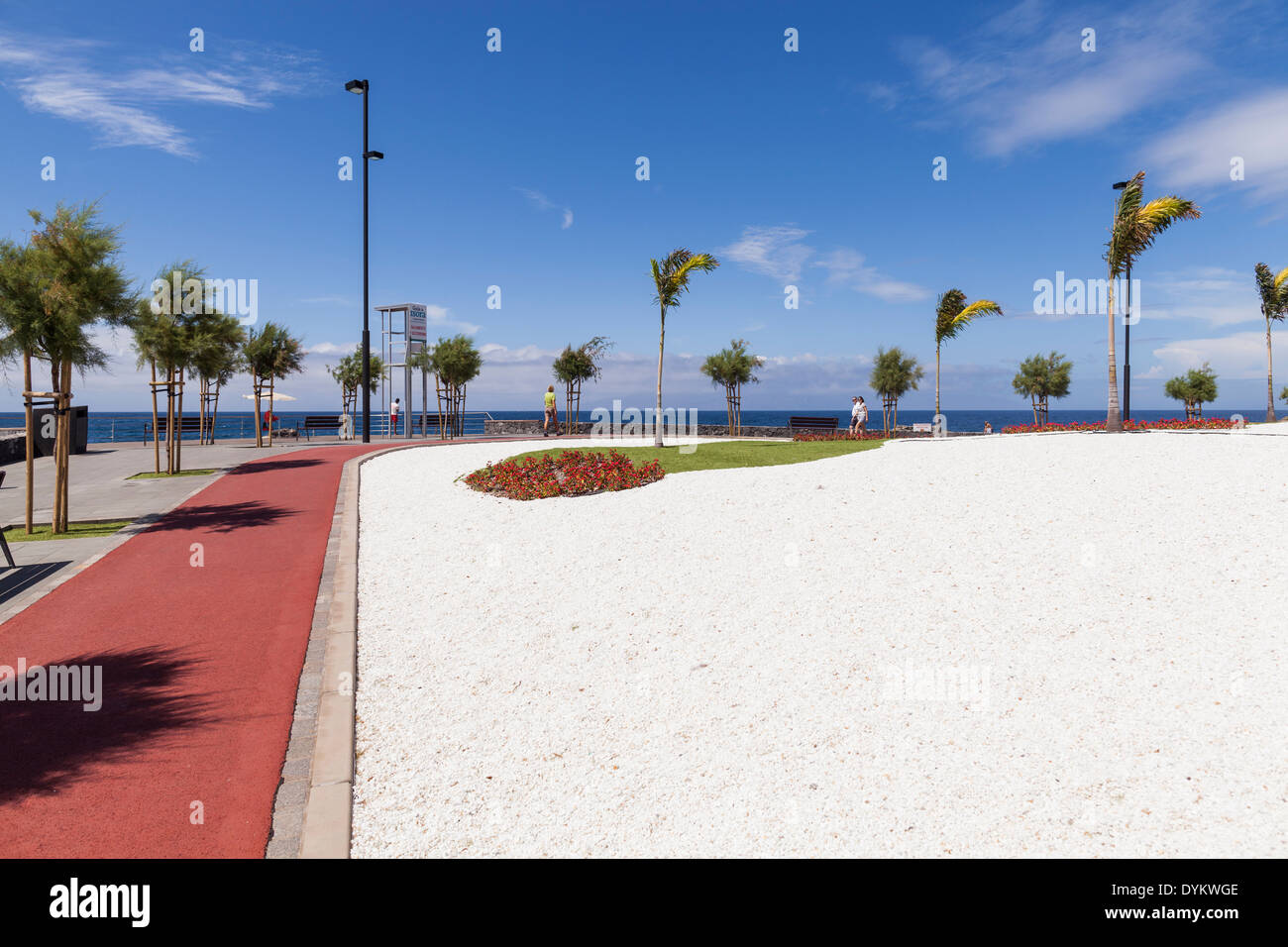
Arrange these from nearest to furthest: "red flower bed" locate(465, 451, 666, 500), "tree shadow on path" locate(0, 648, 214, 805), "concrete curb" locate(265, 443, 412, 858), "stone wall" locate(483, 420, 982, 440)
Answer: "concrete curb" locate(265, 443, 412, 858) < "tree shadow on path" locate(0, 648, 214, 805) < "red flower bed" locate(465, 451, 666, 500) < "stone wall" locate(483, 420, 982, 440)

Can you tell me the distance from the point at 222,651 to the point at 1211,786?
25.4ft

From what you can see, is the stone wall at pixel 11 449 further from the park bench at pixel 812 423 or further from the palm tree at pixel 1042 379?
the palm tree at pixel 1042 379

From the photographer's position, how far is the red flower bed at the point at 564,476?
1299cm

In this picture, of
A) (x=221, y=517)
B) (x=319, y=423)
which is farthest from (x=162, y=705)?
(x=319, y=423)

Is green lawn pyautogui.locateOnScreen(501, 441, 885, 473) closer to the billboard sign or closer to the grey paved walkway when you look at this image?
the grey paved walkway

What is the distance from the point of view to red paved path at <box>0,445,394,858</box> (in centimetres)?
371

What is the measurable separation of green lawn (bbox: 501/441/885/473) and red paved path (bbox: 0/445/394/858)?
7.95m

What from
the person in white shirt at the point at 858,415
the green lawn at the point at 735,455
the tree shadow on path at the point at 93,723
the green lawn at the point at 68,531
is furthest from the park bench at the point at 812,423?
the tree shadow on path at the point at 93,723

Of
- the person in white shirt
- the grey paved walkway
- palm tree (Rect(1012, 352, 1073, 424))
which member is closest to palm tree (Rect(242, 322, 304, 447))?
the grey paved walkway

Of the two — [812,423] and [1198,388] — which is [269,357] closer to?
[812,423]

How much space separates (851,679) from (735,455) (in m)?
11.5

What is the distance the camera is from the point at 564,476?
13750mm
